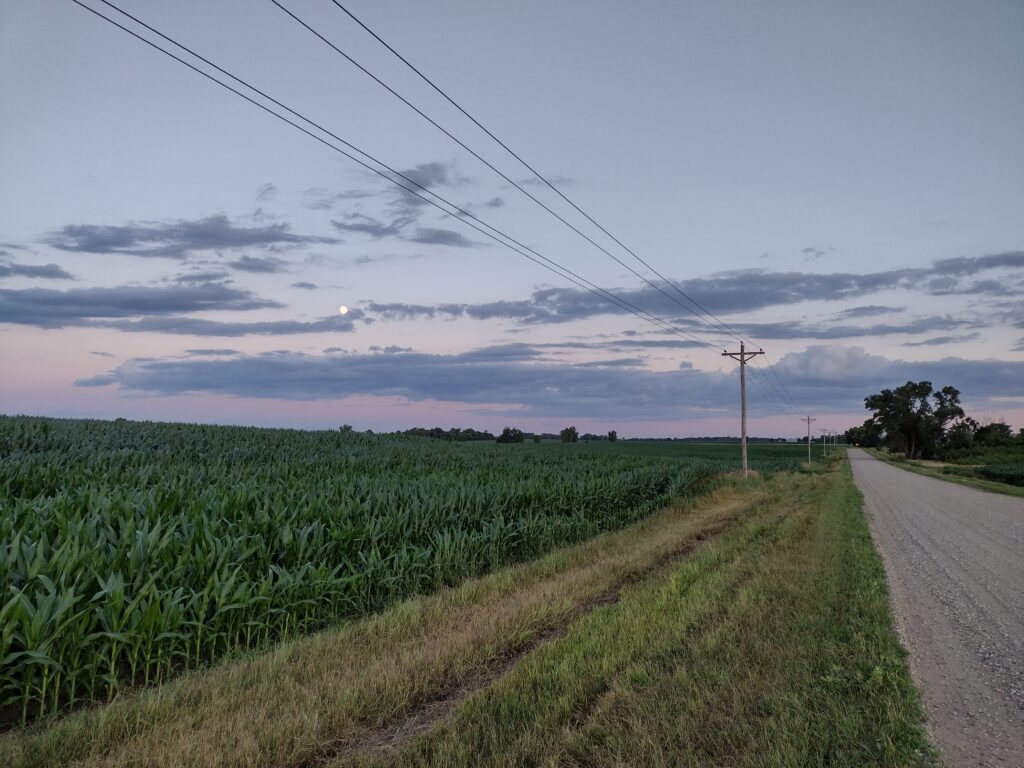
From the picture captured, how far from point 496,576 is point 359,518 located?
2582 millimetres

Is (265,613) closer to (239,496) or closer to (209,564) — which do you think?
(209,564)

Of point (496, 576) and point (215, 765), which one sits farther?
point (496, 576)

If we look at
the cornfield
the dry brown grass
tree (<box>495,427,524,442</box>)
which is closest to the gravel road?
the dry brown grass

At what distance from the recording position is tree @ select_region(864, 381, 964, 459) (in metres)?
121

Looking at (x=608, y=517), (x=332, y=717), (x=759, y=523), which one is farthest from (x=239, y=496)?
(x=759, y=523)

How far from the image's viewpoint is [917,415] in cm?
12325

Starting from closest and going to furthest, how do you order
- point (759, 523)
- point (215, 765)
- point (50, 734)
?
point (215, 765) < point (50, 734) < point (759, 523)

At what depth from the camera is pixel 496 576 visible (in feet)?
30.8

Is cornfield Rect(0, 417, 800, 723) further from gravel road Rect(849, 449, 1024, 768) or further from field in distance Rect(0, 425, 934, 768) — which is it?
gravel road Rect(849, 449, 1024, 768)

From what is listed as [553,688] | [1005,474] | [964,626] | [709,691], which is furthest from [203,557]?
[1005,474]

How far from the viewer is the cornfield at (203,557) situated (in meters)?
5.26

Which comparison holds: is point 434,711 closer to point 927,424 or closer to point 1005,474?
point 1005,474

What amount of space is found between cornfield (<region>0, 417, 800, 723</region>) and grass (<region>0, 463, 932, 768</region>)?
0.64 metres

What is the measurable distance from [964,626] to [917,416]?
469ft
